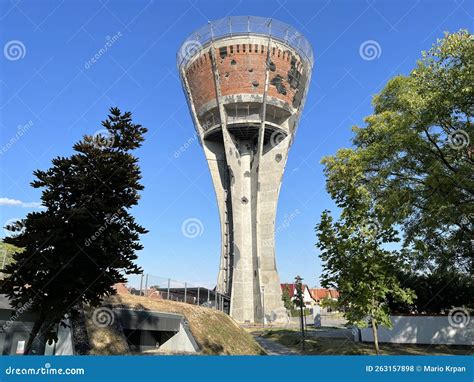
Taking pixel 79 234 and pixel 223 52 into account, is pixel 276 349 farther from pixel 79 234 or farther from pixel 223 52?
pixel 223 52

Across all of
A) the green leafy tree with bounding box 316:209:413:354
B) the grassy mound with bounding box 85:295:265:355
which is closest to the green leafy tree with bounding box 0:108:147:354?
the grassy mound with bounding box 85:295:265:355

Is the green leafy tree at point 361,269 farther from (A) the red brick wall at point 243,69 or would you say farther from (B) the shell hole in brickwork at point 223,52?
A: (B) the shell hole in brickwork at point 223,52

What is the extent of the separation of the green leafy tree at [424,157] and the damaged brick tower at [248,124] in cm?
3063

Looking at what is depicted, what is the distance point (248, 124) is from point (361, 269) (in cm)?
3857

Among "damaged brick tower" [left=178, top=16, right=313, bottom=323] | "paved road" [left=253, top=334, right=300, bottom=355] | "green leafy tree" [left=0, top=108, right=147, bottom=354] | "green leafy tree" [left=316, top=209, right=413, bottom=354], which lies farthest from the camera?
"damaged brick tower" [left=178, top=16, right=313, bottom=323]

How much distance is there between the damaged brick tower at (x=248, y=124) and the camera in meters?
49.1

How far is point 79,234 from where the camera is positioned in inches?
475

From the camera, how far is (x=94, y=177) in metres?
12.5

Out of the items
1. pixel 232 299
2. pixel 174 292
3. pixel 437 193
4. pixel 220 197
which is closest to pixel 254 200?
pixel 220 197

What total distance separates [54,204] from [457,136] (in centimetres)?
1732

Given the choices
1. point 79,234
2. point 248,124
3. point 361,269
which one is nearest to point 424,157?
point 361,269

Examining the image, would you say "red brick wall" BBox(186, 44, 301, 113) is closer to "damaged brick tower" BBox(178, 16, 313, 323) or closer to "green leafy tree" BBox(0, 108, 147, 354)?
"damaged brick tower" BBox(178, 16, 313, 323)

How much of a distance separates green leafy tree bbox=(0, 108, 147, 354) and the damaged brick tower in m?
36.3

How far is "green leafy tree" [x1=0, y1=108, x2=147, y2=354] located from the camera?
11453mm
